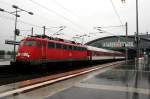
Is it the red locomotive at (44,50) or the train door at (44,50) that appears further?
the train door at (44,50)

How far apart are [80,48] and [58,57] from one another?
8.05m

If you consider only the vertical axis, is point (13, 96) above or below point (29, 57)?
below

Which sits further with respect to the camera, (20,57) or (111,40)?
(111,40)

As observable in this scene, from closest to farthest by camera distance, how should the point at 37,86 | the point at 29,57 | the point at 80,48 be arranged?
the point at 37,86 < the point at 29,57 < the point at 80,48

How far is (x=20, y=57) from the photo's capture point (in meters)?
19.9

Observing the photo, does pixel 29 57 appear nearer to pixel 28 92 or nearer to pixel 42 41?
pixel 42 41

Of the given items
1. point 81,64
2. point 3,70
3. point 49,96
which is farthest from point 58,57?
point 49,96

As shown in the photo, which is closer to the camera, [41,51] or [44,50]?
[41,51]

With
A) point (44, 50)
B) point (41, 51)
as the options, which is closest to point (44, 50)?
point (44, 50)

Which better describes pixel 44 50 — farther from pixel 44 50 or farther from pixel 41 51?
pixel 41 51

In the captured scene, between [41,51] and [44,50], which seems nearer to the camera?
[41,51]

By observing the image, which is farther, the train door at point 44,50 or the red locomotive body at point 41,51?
the train door at point 44,50

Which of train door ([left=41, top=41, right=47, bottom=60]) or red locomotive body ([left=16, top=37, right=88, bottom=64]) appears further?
train door ([left=41, top=41, right=47, bottom=60])

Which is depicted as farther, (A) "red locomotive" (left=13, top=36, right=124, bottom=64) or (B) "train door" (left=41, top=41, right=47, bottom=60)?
(B) "train door" (left=41, top=41, right=47, bottom=60)
